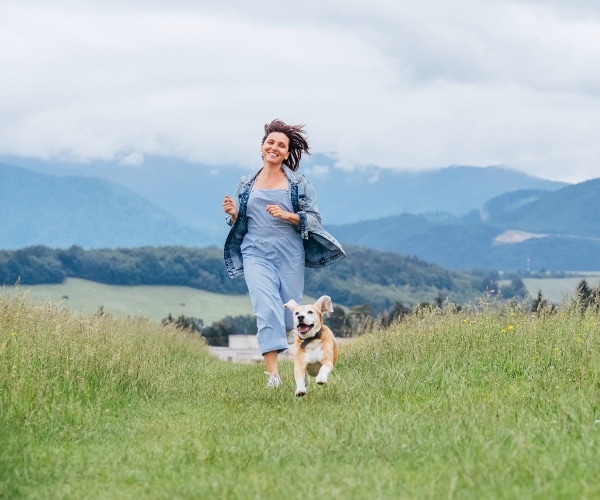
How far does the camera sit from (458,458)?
5.71 m

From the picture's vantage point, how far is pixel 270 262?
34.9 feet

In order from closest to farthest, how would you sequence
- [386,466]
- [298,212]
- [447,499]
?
[447,499]
[386,466]
[298,212]

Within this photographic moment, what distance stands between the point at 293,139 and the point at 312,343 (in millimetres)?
2827

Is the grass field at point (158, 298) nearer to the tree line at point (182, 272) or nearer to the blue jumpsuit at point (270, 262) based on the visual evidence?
the tree line at point (182, 272)

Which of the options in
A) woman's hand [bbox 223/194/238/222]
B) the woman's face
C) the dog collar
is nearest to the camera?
the dog collar

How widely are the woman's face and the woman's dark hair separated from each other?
16 centimetres

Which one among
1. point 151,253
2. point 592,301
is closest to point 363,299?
point 151,253

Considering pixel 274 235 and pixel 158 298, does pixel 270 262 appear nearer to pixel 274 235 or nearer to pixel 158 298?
pixel 274 235

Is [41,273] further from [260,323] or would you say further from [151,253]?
[260,323]

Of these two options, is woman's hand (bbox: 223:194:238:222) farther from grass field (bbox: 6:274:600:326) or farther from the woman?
grass field (bbox: 6:274:600:326)

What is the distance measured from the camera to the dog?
902 cm

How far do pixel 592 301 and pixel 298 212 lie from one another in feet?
16.7

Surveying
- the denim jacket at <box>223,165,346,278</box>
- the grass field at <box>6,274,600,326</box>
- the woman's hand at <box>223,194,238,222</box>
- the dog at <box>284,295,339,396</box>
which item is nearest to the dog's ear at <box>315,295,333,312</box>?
the dog at <box>284,295,339,396</box>

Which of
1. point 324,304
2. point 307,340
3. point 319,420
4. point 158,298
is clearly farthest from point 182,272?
point 319,420
